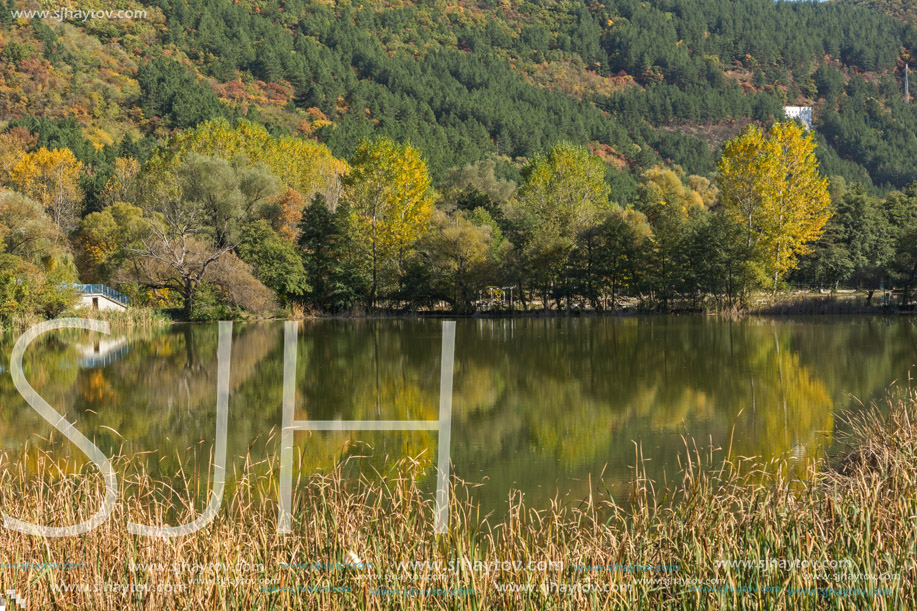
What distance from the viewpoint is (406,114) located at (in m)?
92.6

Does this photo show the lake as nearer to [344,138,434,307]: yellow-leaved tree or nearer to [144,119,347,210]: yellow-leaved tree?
[344,138,434,307]: yellow-leaved tree

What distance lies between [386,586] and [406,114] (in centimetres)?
9079

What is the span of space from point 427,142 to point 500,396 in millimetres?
61627

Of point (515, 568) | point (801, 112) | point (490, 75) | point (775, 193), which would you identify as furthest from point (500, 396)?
point (801, 112)

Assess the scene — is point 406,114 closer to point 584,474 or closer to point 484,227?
point 484,227

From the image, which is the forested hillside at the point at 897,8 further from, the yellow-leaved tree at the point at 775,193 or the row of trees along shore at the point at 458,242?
the yellow-leaved tree at the point at 775,193

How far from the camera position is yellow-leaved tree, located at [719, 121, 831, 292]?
36.8 m

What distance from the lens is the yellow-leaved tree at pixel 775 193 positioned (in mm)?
36750

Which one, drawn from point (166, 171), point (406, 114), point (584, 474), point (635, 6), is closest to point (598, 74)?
point (635, 6)

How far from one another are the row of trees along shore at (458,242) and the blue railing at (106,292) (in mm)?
497

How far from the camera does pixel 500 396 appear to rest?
15.7 m

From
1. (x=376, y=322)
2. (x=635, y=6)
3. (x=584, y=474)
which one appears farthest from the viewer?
(x=635, y=6)

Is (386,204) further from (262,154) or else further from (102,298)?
(102,298)

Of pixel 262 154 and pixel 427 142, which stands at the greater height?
pixel 427 142
